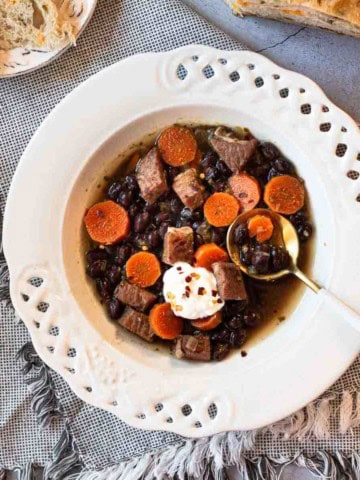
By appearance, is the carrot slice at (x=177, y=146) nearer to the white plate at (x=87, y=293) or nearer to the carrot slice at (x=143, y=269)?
the white plate at (x=87, y=293)

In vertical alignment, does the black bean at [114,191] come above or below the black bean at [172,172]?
below

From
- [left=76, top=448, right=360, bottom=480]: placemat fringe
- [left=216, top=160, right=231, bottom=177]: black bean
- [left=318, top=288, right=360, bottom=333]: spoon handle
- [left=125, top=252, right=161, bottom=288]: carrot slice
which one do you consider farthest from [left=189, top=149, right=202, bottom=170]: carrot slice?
[left=76, top=448, right=360, bottom=480]: placemat fringe

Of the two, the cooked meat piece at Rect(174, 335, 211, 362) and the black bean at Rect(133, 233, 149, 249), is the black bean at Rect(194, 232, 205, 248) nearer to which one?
the black bean at Rect(133, 233, 149, 249)

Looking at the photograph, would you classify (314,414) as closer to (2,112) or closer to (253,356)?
(253,356)

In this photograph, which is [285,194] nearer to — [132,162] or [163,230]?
[163,230]

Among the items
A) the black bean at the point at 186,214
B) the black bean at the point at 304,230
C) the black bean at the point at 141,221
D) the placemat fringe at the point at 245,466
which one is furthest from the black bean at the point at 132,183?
the placemat fringe at the point at 245,466
